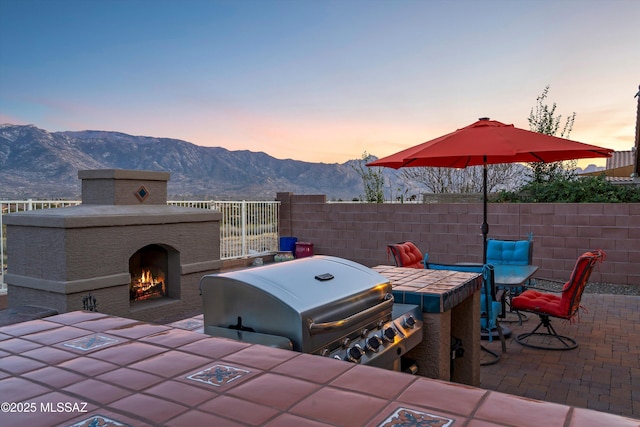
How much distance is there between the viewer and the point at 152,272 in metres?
5.62

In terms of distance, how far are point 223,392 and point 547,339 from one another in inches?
201

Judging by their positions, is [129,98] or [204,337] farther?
[129,98]

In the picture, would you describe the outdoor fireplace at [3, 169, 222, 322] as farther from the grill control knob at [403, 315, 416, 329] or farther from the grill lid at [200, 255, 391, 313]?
the grill control knob at [403, 315, 416, 329]

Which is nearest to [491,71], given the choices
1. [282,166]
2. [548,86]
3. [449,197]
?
[548,86]

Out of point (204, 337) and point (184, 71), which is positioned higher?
point (184, 71)

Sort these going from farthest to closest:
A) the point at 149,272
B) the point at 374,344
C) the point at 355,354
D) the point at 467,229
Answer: the point at 467,229 < the point at 149,272 < the point at 374,344 < the point at 355,354

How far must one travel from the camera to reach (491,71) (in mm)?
10500

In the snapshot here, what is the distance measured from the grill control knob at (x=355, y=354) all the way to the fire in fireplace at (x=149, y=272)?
163 inches

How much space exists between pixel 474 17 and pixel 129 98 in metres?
13.9

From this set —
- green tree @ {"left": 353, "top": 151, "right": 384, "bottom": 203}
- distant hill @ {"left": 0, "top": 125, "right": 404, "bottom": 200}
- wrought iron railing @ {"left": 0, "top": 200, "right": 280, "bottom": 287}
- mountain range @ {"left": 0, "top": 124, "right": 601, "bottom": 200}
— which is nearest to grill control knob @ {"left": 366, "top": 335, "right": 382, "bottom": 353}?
wrought iron railing @ {"left": 0, "top": 200, "right": 280, "bottom": 287}

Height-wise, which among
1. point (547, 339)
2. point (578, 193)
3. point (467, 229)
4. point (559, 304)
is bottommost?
point (547, 339)

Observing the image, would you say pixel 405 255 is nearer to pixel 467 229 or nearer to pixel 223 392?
pixel 467 229

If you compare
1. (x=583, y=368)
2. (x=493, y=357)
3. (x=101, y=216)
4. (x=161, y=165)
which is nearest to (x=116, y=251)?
(x=101, y=216)

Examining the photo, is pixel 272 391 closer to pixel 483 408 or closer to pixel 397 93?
pixel 483 408
